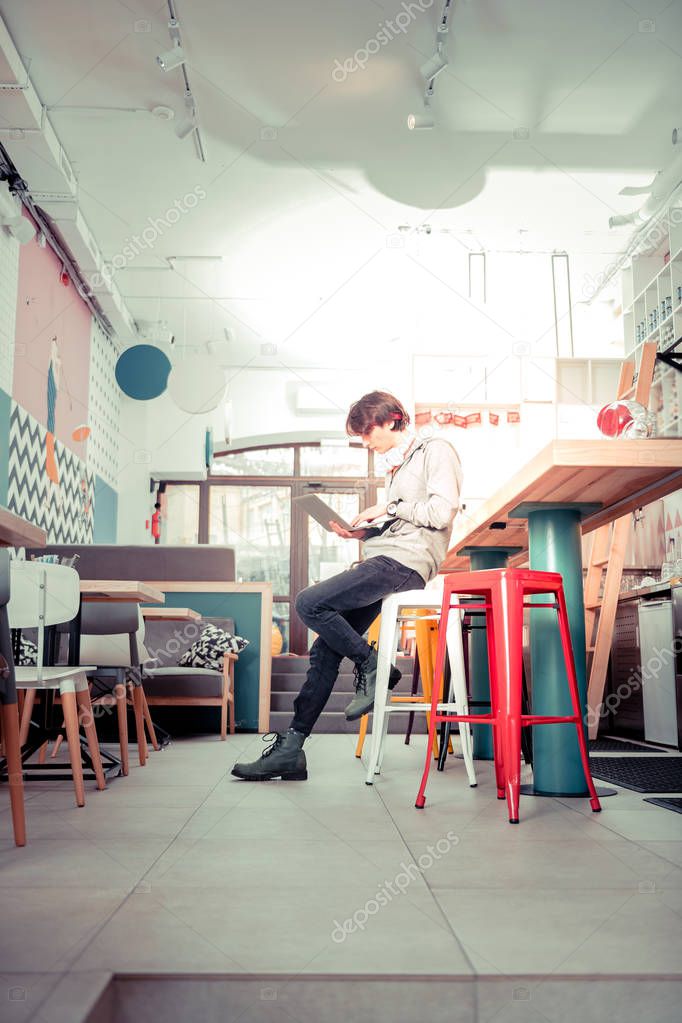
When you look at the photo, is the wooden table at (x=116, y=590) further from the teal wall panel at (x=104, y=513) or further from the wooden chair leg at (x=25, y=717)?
the teal wall panel at (x=104, y=513)

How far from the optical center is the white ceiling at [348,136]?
488 cm

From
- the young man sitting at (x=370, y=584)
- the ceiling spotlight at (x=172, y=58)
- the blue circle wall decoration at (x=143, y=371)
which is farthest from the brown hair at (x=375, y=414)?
the blue circle wall decoration at (x=143, y=371)

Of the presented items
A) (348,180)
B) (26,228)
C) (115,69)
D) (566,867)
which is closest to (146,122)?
(115,69)

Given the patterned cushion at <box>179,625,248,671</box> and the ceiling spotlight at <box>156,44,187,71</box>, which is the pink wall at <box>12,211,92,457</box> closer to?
the ceiling spotlight at <box>156,44,187,71</box>

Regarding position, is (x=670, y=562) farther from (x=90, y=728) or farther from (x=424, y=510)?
(x=90, y=728)

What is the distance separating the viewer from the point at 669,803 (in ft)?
8.47

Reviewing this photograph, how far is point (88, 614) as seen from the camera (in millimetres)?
3789

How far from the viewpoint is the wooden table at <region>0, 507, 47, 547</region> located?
188cm

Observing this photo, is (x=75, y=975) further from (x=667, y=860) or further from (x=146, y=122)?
(x=146, y=122)

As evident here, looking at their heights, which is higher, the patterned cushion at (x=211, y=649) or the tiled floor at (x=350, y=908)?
the patterned cushion at (x=211, y=649)

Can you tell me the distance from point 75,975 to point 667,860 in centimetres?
122

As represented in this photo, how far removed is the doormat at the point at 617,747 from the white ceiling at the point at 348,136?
3.74m

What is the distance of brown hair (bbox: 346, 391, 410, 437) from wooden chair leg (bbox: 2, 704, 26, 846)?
62.6 inches

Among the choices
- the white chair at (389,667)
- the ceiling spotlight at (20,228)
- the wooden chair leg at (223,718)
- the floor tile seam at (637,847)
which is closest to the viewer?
the floor tile seam at (637,847)
